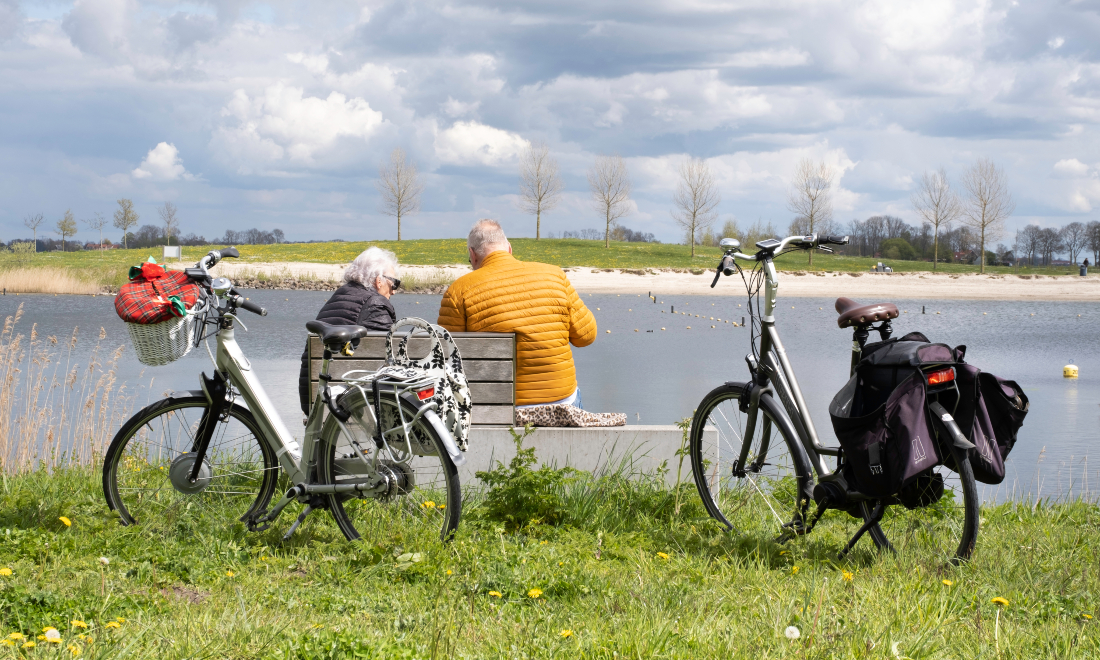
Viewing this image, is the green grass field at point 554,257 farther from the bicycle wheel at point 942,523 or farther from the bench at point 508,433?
the bicycle wheel at point 942,523

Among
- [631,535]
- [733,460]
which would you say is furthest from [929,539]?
[631,535]

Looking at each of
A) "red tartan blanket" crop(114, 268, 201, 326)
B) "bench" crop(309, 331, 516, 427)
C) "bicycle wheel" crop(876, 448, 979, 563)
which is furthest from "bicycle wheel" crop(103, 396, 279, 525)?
"bicycle wheel" crop(876, 448, 979, 563)

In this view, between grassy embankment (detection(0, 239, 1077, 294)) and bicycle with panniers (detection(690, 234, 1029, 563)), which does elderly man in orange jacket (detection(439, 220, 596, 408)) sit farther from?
grassy embankment (detection(0, 239, 1077, 294))

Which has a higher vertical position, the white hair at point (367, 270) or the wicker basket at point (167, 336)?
the white hair at point (367, 270)

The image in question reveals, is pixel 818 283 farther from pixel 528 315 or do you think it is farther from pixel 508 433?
pixel 508 433

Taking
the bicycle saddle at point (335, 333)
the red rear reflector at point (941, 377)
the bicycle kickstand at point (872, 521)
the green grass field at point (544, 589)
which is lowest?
the green grass field at point (544, 589)

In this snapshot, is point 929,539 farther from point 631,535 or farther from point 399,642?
point 399,642

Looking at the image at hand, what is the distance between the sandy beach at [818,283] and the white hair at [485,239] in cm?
3120

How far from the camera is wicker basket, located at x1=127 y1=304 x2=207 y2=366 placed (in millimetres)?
3756

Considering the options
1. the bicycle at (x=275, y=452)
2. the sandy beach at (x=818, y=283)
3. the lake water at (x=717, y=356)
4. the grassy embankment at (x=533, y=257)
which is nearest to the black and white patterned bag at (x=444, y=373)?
the bicycle at (x=275, y=452)

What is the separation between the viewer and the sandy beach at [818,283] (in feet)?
127

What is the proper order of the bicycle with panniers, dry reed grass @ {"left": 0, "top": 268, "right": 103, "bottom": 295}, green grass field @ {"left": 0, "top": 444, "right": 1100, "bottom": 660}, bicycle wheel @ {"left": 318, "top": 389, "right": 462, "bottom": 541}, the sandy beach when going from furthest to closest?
the sandy beach, dry reed grass @ {"left": 0, "top": 268, "right": 103, "bottom": 295}, bicycle wheel @ {"left": 318, "top": 389, "right": 462, "bottom": 541}, the bicycle with panniers, green grass field @ {"left": 0, "top": 444, "right": 1100, "bottom": 660}

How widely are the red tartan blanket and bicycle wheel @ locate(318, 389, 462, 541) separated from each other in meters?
0.83

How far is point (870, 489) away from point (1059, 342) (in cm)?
1800
